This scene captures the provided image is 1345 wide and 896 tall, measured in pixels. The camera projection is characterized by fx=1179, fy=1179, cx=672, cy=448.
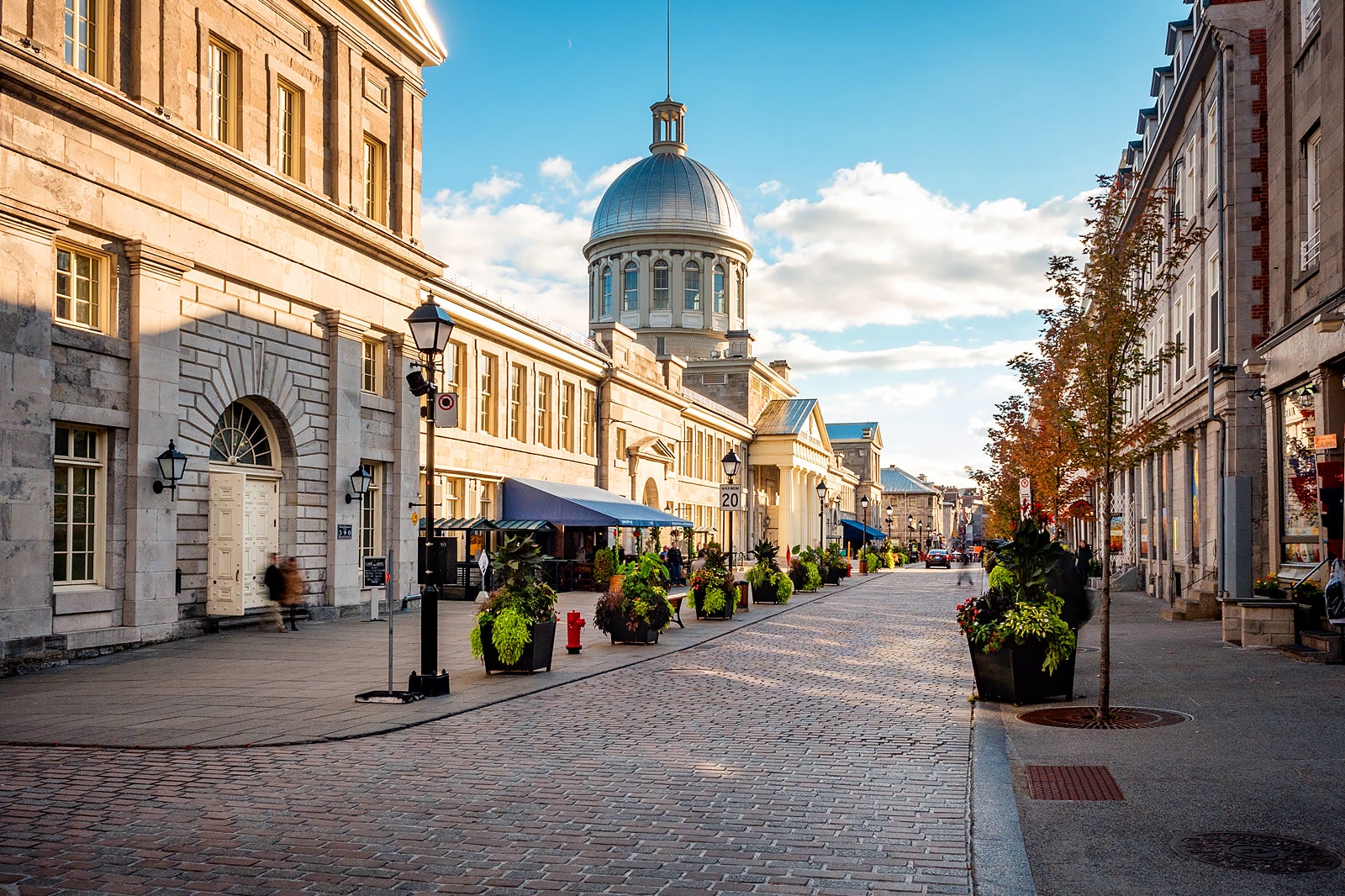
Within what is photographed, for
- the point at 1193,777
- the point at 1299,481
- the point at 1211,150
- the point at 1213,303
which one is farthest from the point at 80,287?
the point at 1211,150

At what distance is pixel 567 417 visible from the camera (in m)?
45.2

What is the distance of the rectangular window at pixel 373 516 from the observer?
1043 inches

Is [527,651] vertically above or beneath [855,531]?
above

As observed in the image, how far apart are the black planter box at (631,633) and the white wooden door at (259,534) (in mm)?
7212

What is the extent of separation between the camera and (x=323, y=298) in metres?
24.0

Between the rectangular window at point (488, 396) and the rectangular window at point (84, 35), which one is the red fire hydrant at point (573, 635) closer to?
the rectangular window at point (84, 35)

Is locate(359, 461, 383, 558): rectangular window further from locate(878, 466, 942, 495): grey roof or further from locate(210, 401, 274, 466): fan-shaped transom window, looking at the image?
locate(878, 466, 942, 495): grey roof

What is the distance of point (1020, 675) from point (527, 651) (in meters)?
6.20

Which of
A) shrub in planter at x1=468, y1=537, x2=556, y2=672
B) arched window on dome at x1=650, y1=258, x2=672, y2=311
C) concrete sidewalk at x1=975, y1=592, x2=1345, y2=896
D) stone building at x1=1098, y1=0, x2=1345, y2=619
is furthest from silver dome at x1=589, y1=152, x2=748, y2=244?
Result: concrete sidewalk at x1=975, y1=592, x2=1345, y2=896

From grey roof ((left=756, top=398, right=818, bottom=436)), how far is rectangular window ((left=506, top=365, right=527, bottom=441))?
41245mm

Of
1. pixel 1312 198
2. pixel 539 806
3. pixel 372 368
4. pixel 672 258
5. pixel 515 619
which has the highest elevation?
pixel 672 258

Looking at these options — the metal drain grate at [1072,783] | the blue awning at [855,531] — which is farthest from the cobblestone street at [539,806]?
the blue awning at [855,531]

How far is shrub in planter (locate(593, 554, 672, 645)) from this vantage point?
19.4 metres

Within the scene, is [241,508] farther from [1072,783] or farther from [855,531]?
[855,531]
